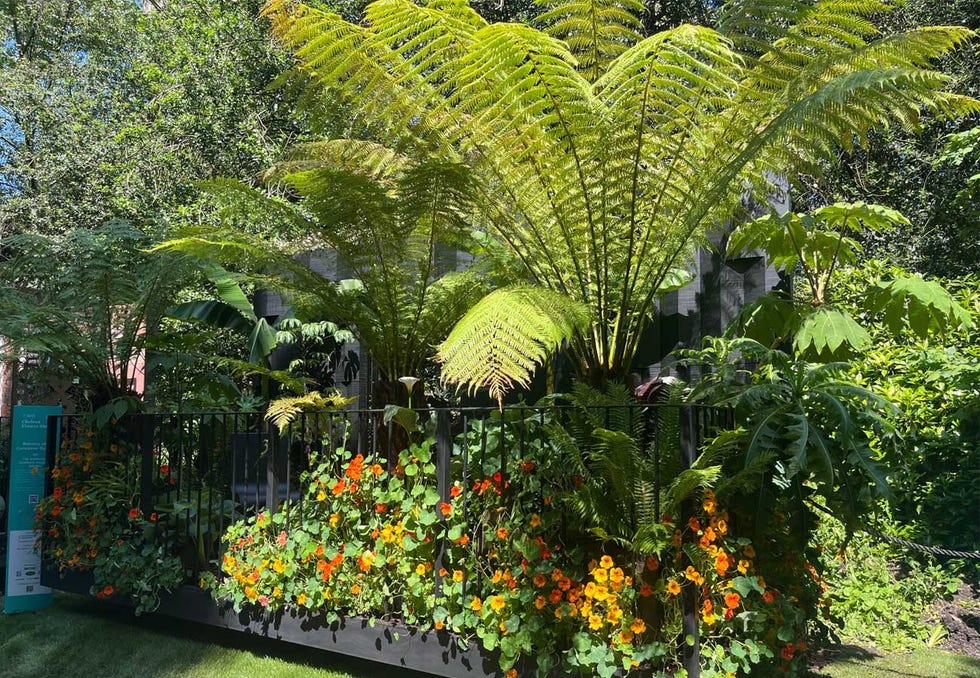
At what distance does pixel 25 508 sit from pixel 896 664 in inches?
233

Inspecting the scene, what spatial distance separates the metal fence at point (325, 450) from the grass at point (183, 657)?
1.71ft

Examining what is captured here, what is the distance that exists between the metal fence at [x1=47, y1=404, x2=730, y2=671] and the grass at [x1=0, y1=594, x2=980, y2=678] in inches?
20.5

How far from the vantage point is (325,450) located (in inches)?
177

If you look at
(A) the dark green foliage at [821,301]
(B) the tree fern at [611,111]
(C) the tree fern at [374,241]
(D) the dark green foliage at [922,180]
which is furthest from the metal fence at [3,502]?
(D) the dark green foliage at [922,180]

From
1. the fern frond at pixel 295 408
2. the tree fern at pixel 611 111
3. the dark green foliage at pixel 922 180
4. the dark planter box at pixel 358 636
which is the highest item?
the dark green foliage at pixel 922 180

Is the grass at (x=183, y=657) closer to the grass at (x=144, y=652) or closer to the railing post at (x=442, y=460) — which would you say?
the grass at (x=144, y=652)

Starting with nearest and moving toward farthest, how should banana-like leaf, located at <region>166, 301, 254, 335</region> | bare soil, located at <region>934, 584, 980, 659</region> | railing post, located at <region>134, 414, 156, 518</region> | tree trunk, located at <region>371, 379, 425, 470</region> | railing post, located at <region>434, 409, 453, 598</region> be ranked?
railing post, located at <region>434, 409, 453, 598</region> → tree trunk, located at <region>371, 379, 425, 470</region> → bare soil, located at <region>934, 584, 980, 659</region> → railing post, located at <region>134, 414, 156, 518</region> → banana-like leaf, located at <region>166, 301, 254, 335</region>

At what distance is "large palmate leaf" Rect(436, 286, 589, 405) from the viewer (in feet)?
9.77

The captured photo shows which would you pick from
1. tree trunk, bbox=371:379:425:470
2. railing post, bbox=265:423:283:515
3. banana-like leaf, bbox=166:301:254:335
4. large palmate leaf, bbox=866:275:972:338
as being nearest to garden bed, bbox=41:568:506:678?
railing post, bbox=265:423:283:515

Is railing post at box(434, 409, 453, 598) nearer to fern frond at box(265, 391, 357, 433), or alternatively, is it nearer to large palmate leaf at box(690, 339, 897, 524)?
fern frond at box(265, 391, 357, 433)

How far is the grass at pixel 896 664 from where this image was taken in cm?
410

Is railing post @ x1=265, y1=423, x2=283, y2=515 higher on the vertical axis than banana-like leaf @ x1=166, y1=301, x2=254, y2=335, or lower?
lower

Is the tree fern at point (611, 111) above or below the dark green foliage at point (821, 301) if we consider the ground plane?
above

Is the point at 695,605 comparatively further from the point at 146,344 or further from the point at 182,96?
the point at 182,96
